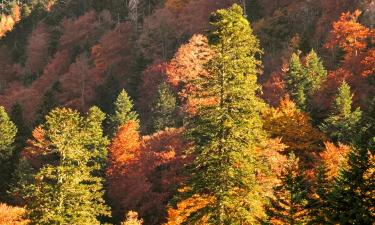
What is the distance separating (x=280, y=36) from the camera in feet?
283

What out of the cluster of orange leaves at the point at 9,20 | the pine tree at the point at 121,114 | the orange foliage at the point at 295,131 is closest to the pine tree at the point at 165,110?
the pine tree at the point at 121,114

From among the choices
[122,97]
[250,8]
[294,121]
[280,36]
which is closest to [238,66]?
[294,121]

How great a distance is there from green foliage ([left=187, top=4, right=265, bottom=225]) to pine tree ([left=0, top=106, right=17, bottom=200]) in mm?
52170

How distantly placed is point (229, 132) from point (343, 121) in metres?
34.0

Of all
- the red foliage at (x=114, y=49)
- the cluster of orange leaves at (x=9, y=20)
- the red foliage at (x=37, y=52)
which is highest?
the cluster of orange leaves at (x=9, y=20)

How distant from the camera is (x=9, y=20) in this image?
153m

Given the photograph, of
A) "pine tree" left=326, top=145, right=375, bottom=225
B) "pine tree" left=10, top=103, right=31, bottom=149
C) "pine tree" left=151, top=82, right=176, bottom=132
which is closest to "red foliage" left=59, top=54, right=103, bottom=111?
"pine tree" left=10, top=103, right=31, bottom=149

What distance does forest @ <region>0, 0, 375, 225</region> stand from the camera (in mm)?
22062

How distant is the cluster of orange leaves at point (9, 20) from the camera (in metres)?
152

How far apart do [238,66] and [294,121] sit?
32100mm

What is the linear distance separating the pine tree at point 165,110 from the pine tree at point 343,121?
26.4 metres

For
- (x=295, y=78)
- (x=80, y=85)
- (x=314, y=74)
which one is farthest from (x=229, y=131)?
(x=80, y=85)

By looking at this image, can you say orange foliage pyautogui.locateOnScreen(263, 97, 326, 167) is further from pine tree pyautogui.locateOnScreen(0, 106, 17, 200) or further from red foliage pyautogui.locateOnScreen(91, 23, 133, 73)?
red foliage pyautogui.locateOnScreen(91, 23, 133, 73)

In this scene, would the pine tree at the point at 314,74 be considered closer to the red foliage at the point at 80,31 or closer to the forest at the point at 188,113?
the forest at the point at 188,113
